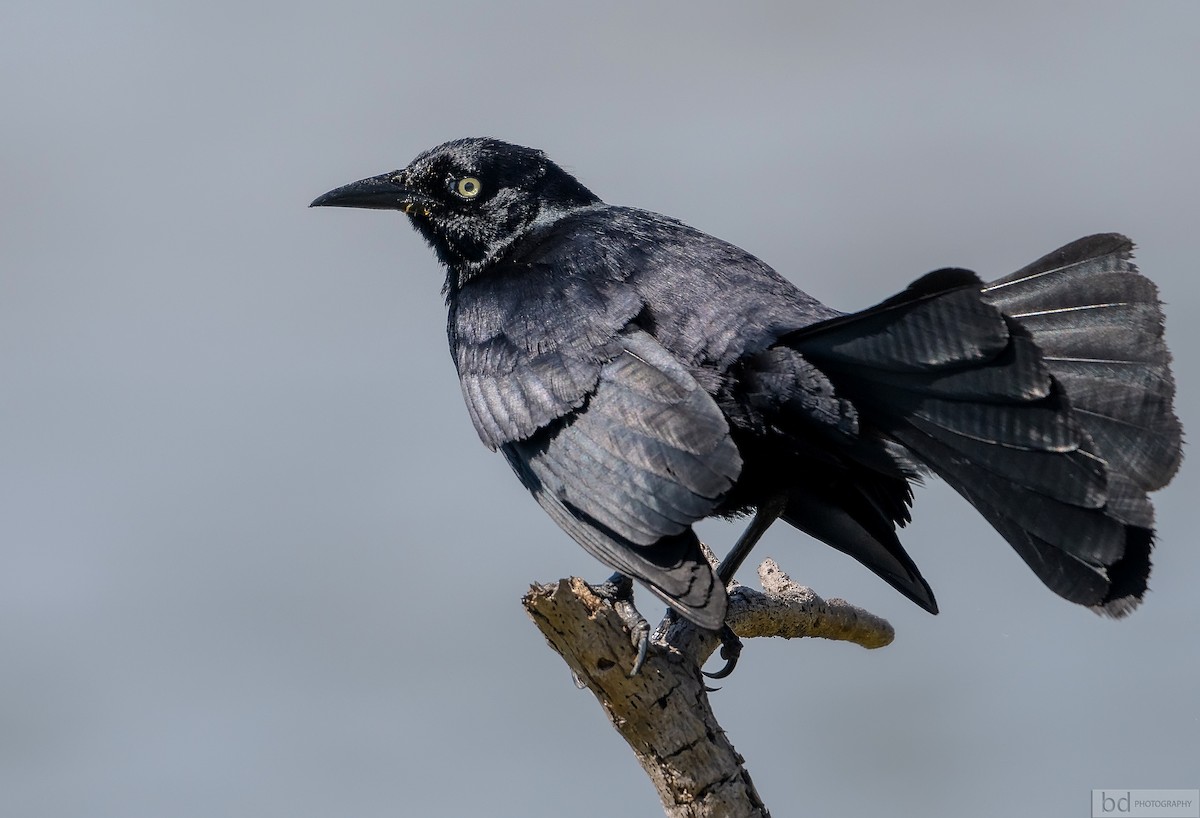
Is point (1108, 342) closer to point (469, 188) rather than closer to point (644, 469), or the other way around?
point (644, 469)

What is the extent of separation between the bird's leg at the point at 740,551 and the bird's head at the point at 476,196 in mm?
1715

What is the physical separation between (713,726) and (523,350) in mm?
1594

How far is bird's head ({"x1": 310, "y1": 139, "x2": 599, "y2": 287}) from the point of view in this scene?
5.94 meters

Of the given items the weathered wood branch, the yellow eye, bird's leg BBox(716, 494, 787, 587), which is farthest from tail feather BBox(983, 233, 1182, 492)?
the yellow eye

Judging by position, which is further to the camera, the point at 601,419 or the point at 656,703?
the point at 601,419

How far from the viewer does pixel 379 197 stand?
6.14m

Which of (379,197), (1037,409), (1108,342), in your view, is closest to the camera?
(1037,409)

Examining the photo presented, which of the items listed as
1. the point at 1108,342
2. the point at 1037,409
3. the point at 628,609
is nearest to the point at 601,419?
the point at 628,609

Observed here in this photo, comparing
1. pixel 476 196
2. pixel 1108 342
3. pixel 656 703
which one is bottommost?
pixel 656 703

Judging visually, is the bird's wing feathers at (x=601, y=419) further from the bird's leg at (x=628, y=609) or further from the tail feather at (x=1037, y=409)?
the tail feather at (x=1037, y=409)

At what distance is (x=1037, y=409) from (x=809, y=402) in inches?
27.9

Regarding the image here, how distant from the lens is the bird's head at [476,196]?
594cm

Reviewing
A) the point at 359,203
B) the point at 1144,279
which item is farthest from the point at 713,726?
the point at 359,203

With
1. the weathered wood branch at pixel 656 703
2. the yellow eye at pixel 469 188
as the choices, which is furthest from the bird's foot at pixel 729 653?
the yellow eye at pixel 469 188
